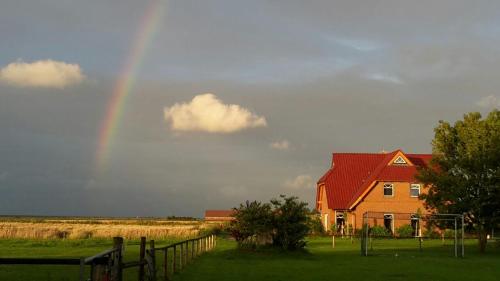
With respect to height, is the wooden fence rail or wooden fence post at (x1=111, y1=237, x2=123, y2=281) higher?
wooden fence post at (x1=111, y1=237, x2=123, y2=281)

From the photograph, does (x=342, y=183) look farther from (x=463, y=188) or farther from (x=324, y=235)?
(x=463, y=188)

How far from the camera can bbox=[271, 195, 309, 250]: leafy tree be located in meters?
34.1

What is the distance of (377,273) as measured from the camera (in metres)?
23.0

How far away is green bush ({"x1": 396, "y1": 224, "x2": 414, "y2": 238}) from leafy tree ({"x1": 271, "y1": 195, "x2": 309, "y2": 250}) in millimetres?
25762

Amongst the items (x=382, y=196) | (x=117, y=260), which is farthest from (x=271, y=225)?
(x=382, y=196)

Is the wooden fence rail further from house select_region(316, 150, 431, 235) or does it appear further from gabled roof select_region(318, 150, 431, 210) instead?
gabled roof select_region(318, 150, 431, 210)

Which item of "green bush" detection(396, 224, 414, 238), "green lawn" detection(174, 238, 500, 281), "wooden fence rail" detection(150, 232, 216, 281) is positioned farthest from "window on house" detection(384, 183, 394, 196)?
"green lawn" detection(174, 238, 500, 281)

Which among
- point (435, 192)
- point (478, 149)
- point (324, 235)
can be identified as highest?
point (478, 149)

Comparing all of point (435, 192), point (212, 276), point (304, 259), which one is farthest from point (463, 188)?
point (212, 276)

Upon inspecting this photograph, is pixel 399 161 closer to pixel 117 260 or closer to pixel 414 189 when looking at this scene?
pixel 414 189

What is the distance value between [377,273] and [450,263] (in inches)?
301

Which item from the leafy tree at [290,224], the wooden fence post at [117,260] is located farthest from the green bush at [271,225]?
the wooden fence post at [117,260]

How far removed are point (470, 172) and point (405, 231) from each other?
21348 mm

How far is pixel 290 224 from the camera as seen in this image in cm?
3441
